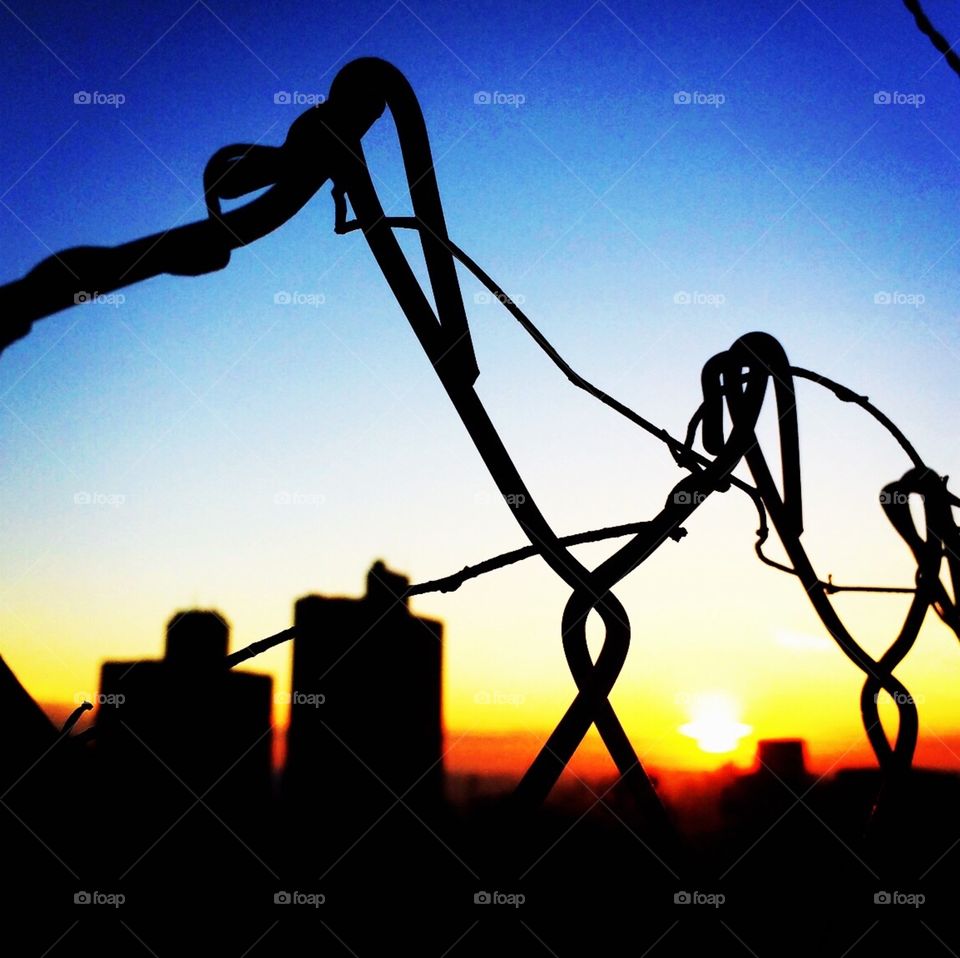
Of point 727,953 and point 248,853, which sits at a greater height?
point 727,953

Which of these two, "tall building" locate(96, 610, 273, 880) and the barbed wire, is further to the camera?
"tall building" locate(96, 610, 273, 880)

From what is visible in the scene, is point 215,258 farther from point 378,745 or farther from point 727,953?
point 378,745

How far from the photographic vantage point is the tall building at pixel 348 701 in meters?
1.41

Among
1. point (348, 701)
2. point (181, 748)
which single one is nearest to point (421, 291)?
point (181, 748)

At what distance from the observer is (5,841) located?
4.62ft

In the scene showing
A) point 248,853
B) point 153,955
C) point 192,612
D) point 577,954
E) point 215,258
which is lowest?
point 153,955

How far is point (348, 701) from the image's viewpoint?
2242 millimetres

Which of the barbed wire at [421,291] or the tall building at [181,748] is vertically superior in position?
the barbed wire at [421,291]

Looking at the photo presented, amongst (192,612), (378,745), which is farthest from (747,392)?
(378,745)

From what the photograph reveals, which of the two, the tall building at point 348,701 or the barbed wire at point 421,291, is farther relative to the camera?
the tall building at point 348,701

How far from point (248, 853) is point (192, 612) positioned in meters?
0.56

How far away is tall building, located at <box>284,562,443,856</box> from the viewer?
141 centimetres

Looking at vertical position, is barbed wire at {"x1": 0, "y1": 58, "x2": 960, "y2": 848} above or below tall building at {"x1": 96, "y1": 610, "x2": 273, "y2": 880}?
above

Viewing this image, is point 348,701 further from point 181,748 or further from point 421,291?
point 421,291
